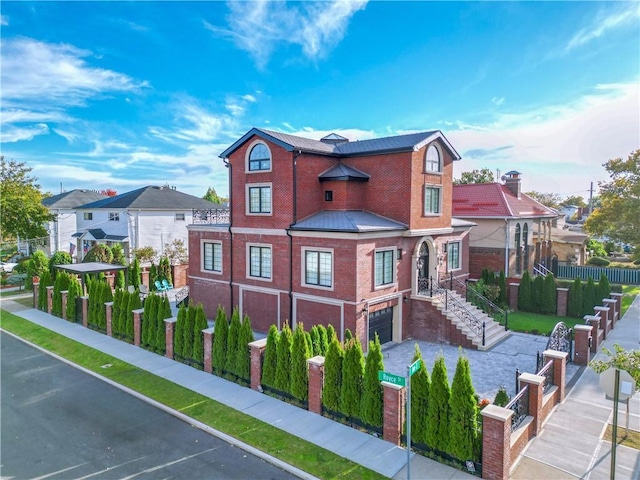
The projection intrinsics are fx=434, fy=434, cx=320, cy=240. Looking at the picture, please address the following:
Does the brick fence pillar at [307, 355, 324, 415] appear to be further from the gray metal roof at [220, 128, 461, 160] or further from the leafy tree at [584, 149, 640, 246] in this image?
the leafy tree at [584, 149, 640, 246]

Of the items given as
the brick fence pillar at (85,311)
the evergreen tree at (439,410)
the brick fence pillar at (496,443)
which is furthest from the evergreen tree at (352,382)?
the brick fence pillar at (85,311)

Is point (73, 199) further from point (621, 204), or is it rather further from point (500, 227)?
point (621, 204)

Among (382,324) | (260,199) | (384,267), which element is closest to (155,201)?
(260,199)

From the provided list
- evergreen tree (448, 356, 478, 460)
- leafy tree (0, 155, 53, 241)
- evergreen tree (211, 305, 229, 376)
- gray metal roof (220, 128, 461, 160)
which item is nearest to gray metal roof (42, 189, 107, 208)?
leafy tree (0, 155, 53, 241)

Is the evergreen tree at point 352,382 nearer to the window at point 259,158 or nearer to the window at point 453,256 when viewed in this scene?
the window at point 259,158

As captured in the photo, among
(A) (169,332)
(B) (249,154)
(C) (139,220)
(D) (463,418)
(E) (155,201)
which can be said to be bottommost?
(D) (463,418)
